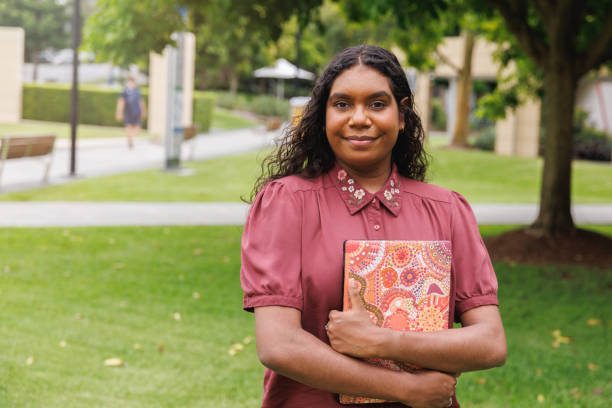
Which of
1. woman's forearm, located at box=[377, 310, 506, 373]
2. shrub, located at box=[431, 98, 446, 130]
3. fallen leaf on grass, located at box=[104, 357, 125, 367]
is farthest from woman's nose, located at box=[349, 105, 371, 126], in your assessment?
shrub, located at box=[431, 98, 446, 130]

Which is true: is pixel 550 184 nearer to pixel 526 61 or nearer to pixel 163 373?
pixel 526 61

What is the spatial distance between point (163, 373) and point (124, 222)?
5997mm

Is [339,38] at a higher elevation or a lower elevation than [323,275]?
higher

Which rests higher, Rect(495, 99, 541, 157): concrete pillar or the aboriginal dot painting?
Rect(495, 99, 541, 157): concrete pillar

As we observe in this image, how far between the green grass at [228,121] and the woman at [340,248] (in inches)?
1445

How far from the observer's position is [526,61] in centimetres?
1324

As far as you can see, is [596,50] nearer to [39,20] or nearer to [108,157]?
[108,157]

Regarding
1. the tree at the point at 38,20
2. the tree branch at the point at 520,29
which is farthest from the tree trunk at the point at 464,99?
the tree at the point at 38,20

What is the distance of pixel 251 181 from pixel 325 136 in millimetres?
14997

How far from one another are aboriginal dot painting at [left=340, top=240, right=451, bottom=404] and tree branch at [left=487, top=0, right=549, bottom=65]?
8599 mm

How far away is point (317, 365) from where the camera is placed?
192 cm

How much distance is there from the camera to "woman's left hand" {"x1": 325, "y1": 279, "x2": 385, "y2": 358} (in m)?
1.91

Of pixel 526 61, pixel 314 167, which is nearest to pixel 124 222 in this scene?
pixel 526 61

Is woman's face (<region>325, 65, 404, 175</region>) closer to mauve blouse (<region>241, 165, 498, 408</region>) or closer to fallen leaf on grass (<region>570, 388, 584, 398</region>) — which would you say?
mauve blouse (<region>241, 165, 498, 408</region>)
